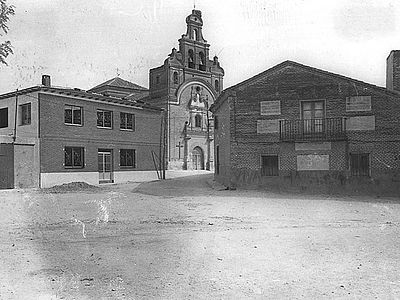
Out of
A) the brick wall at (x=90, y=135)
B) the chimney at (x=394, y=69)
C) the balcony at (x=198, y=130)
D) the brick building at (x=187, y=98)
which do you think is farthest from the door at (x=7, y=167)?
the balcony at (x=198, y=130)

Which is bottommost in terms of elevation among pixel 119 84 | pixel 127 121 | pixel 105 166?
pixel 105 166

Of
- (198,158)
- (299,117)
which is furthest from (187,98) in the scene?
(299,117)

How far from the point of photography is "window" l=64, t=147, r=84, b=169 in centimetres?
2609

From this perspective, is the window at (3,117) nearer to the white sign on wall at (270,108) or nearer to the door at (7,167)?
the door at (7,167)

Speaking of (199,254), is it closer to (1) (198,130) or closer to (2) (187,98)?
(2) (187,98)

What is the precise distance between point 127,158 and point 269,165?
12.0 m

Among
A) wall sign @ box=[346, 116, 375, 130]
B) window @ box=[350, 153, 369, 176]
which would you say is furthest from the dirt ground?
wall sign @ box=[346, 116, 375, 130]

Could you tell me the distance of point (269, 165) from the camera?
869 inches

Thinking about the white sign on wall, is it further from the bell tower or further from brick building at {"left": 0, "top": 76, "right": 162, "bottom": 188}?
the bell tower

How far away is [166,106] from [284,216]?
32.4 meters

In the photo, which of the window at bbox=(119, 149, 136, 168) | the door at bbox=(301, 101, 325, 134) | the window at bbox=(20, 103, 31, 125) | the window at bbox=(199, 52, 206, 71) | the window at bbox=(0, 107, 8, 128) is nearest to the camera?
the door at bbox=(301, 101, 325, 134)

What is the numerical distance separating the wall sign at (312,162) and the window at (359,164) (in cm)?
118

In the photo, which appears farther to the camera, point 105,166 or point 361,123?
point 105,166

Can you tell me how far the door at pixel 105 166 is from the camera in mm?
28344
